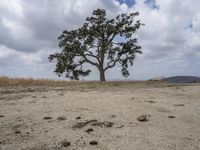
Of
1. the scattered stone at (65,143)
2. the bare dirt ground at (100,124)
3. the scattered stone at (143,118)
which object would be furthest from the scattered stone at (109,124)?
the scattered stone at (65,143)

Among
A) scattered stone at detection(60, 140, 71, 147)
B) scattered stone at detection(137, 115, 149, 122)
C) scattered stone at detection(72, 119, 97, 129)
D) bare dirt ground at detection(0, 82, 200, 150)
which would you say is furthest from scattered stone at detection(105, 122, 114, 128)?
scattered stone at detection(60, 140, 71, 147)

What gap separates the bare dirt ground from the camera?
19.6ft

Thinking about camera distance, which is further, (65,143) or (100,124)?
(100,124)

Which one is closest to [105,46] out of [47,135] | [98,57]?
[98,57]

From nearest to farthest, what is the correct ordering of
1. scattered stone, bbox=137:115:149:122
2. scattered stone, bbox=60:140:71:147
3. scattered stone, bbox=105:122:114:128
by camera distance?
scattered stone, bbox=60:140:71:147, scattered stone, bbox=105:122:114:128, scattered stone, bbox=137:115:149:122

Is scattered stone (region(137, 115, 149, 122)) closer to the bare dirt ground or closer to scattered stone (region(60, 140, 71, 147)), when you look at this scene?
the bare dirt ground

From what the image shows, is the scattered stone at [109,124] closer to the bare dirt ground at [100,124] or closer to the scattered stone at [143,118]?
the bare dirt ground at [100,124]

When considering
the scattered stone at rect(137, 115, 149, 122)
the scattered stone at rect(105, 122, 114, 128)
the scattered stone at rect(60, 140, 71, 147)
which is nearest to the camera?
the scattered stone at rect(60, 140, 71, 147)

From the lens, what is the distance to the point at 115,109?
8.48 meters

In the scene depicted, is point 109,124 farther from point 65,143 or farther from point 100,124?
point 65,143

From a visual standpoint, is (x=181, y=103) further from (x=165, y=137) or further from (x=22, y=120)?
(x=22, y=120)

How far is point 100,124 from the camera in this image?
7.11m

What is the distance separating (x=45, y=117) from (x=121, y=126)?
5.82ft

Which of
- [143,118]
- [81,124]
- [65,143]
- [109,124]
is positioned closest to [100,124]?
[109,124]
